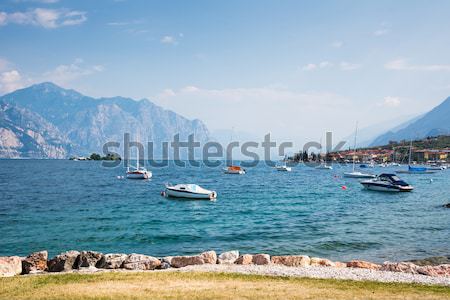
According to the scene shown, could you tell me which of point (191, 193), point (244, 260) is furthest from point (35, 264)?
point (191, 193)

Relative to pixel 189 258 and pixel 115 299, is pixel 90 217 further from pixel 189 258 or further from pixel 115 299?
pixel 115 299

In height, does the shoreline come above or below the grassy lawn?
below

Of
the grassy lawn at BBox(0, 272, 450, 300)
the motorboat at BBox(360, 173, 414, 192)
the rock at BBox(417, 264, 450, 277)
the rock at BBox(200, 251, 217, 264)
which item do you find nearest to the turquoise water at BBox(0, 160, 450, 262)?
the rock at BBox(417, 264, 450, 277)

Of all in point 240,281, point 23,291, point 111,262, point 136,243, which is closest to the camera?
point 23,291

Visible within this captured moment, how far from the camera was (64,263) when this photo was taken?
18688 mm

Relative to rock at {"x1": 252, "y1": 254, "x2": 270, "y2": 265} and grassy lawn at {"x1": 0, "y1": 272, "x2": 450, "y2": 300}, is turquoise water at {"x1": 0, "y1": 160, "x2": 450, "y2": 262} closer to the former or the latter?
rock at {"x1": 252, "y1": 254, "x2": 270, "y2": 265}

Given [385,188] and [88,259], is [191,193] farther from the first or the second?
[88,259]

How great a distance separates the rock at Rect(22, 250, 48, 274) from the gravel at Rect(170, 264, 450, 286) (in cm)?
661

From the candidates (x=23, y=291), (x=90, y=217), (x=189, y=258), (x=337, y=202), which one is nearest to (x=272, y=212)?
(x=337, y=202)

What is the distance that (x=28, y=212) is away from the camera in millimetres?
45094

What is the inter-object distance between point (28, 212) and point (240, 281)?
37.4 m

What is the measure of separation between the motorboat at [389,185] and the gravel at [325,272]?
2455 inches

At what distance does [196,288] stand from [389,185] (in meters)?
69.1

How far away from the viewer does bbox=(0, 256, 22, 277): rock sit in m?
17.8
